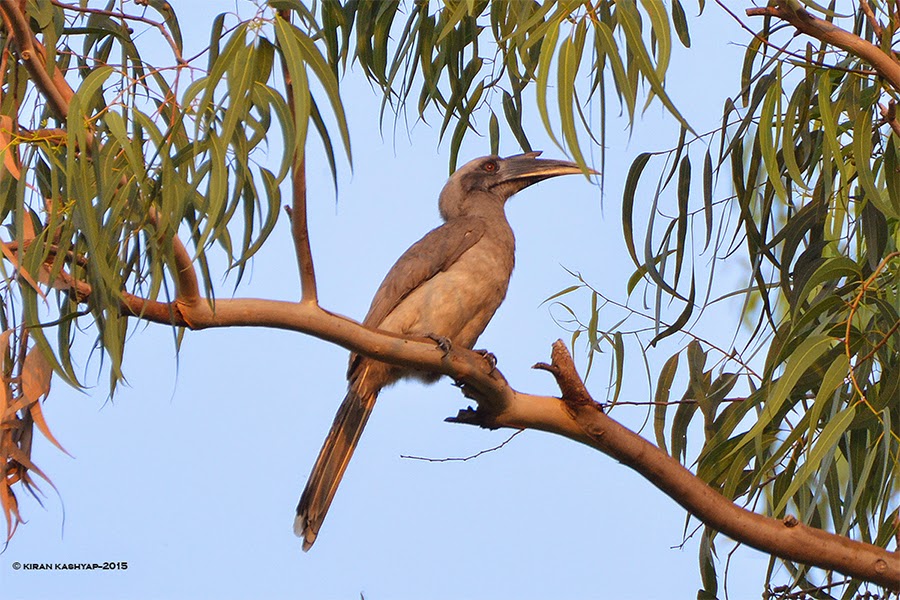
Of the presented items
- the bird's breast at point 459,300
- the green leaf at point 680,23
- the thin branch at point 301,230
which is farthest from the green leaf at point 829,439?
the bird's breast at point 459,300

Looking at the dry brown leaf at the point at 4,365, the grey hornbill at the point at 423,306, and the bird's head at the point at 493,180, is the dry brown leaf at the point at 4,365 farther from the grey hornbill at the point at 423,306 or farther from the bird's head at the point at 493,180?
the bird's head at the point at 493,180

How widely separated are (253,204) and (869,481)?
1.82 m

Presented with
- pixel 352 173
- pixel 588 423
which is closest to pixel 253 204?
pixel 352 173

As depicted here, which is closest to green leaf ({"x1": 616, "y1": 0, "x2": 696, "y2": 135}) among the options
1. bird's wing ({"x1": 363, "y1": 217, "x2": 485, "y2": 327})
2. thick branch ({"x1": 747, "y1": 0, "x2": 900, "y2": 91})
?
thick branch ({"x1": 747, "y1": 0, "x2": 900, "y2": 91})

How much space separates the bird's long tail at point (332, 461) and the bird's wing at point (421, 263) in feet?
1.07

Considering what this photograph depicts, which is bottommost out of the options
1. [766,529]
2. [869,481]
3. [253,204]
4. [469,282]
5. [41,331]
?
[766,529]

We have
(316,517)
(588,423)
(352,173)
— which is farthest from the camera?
(316,517)

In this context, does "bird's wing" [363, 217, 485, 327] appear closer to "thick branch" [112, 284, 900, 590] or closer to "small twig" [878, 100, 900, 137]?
"thick branch" [112, 284, 900, 590]

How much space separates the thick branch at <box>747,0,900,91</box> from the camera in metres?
2.71

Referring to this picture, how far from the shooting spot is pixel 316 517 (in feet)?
13.4

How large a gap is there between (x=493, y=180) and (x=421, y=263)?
914 millimetres

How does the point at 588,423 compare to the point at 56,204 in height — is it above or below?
below

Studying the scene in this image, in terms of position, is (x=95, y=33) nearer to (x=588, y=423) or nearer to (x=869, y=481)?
(x=588, y=423)

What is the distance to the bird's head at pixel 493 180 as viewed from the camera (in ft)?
17.0
